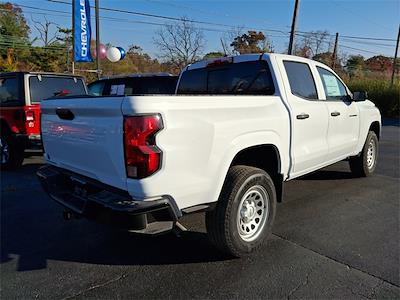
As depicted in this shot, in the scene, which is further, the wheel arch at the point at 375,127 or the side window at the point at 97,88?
the side window at the point at 97,88

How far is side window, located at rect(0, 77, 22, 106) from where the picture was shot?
23.0 feet

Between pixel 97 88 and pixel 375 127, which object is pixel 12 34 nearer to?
pixel 97 88

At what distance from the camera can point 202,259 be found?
11.0 feet

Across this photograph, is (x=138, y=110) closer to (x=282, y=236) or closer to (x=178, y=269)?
(x=178, y=269)

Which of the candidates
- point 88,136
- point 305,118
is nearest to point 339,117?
point 305,118

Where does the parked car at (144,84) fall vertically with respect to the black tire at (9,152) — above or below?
above

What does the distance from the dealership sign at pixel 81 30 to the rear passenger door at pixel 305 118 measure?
13.6 m

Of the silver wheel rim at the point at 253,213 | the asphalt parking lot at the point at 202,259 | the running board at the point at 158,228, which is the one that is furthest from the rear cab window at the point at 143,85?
the running board at the point at 158,228

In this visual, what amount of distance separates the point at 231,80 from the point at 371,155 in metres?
3.38

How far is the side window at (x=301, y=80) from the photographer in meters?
4.19

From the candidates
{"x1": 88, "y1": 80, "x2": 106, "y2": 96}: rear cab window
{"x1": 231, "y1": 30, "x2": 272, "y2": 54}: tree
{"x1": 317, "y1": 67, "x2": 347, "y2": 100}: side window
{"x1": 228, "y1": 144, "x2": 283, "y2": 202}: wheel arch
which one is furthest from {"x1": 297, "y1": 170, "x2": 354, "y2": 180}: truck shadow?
{"x1": 231, "y1": 30, "x2": 272, "y2": 54}: tree

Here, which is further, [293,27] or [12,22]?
[12,22]

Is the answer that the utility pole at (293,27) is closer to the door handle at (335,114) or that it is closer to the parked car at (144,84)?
the parked car at (144,84)

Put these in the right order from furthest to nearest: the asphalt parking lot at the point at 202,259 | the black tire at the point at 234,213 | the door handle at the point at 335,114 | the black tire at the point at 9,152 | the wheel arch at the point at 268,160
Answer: the black tire at the point at 9,152 → the door handle at the point at 335,114 → the wheel arch at the point at 268,160 → the black tire at the point at 234,213 → the asphalt parking lot at the point at 202,259
